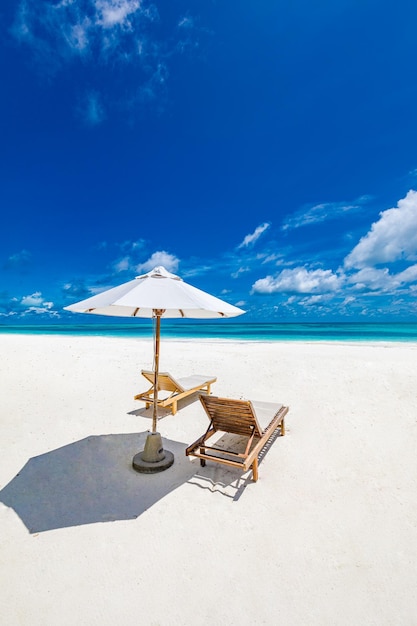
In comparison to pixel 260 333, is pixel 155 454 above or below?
below

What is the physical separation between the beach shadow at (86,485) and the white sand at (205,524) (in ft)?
0.07

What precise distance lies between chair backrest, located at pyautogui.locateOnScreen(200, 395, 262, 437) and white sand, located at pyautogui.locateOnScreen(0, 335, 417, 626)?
578mm

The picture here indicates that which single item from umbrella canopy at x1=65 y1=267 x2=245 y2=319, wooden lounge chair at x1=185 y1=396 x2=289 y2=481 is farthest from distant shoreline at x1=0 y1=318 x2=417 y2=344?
umbrella canopy at x1=65 y1=267 x2=245 y2=319

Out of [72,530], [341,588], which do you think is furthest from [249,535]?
[72,530]

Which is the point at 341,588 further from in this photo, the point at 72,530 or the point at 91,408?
the point at 91,408

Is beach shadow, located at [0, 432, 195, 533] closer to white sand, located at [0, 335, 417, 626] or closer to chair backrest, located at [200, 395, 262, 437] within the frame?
white sand, located at [0, 335, 417, 626]

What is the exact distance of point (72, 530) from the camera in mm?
3092

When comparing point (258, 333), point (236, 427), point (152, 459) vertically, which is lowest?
point (152, 459)

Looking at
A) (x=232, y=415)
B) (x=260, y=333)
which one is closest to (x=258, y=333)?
(x=260, y=333)

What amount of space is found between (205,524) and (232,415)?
54.5 inches

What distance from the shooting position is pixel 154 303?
126 inches

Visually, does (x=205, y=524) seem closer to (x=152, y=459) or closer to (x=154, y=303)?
(x=152, y=459)

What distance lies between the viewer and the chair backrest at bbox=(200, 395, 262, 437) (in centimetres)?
408

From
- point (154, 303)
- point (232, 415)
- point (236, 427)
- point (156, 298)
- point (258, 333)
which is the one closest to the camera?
point (154, 303)
